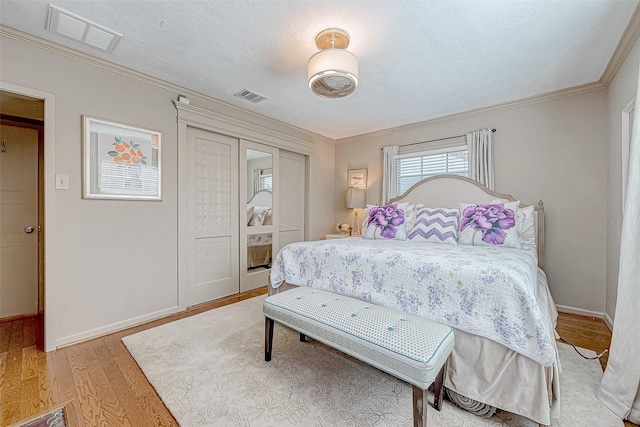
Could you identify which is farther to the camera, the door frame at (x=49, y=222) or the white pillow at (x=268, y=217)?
the white pillow at (x=268, y=217)

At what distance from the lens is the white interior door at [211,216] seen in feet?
10.4

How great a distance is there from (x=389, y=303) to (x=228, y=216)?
2.44m

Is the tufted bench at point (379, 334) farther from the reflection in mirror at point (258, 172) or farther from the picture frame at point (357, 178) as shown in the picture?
the picture frame at point (357, 178)

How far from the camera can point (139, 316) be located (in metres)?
2.68

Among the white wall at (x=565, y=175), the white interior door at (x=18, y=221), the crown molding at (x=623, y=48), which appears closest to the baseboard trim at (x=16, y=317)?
the white interior door at (x=18, y=221)

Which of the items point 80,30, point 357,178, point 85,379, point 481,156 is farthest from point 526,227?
point 80,30

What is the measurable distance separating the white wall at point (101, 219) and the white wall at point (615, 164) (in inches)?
156

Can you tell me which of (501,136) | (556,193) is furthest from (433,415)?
(501,136)

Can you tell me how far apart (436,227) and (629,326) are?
5.17ft

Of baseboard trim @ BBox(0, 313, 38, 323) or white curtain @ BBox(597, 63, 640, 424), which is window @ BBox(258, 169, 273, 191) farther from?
white curtain @ BBox(597, 63, 640, 424)

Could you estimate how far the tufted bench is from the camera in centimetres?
122

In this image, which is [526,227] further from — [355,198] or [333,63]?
[333,63]

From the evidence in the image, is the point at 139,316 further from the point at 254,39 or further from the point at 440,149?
the point at 440,149

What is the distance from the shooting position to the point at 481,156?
3461mm
